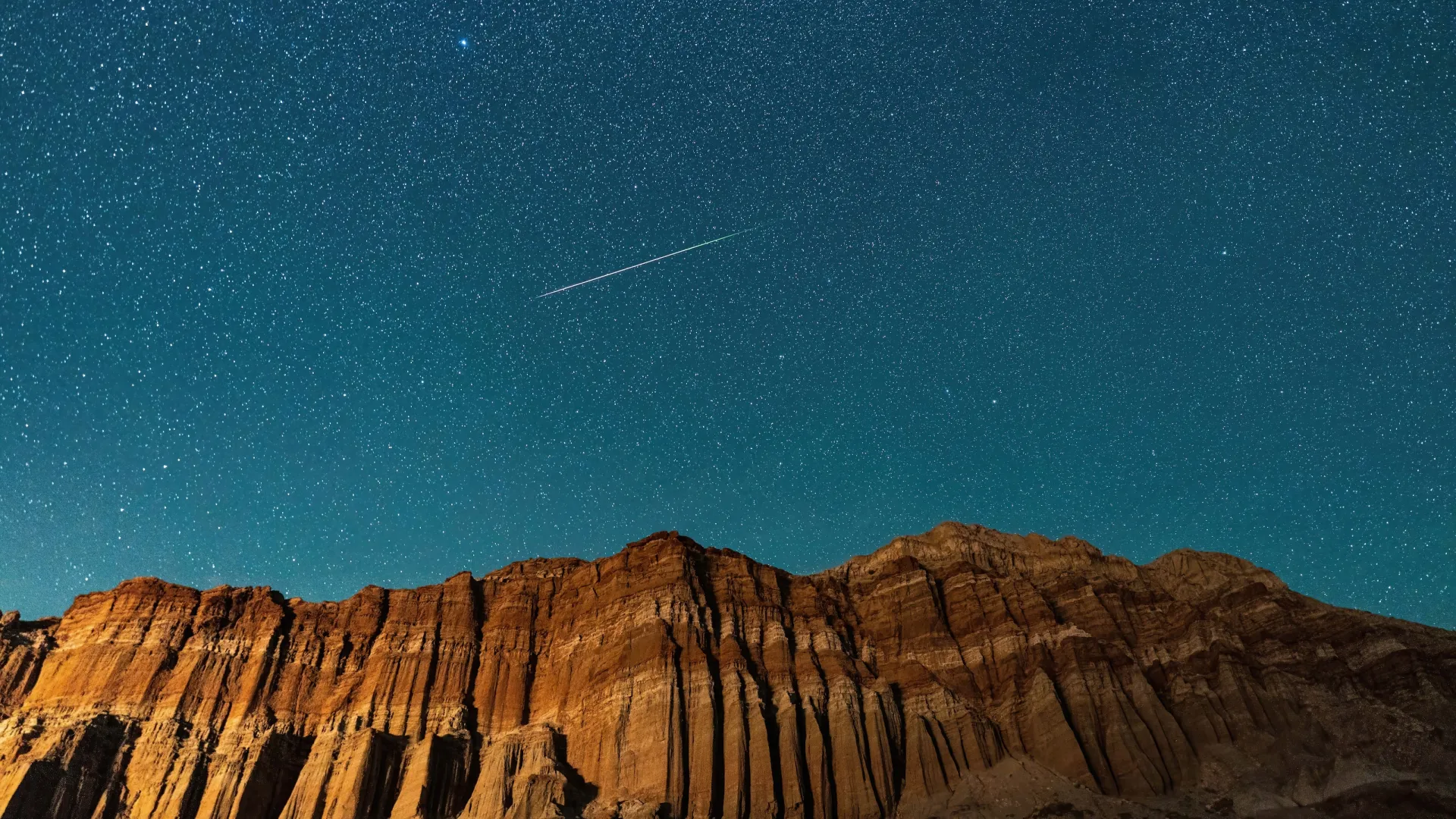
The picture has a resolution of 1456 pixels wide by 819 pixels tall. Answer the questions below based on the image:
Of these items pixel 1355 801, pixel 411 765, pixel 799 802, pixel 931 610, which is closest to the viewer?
pixel 1355 801

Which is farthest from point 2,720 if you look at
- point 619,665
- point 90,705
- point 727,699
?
point 727,699

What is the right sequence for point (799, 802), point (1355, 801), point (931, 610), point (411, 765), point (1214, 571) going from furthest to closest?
point (1214, 571)
point (931, 610)
point (411, 765)
point (799, 802)
point (1355, 801)

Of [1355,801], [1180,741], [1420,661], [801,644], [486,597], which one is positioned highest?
[486,597]

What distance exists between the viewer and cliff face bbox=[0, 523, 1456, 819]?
Result: 214ft

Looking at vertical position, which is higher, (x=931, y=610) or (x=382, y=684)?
(x=931, y=610)

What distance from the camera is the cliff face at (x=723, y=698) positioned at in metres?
65.1

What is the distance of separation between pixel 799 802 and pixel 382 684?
116 feet

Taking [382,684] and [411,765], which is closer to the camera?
[411,765]

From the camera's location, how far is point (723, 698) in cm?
7231

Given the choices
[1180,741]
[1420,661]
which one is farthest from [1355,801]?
[1420,661]

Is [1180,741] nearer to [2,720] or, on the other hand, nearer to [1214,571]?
[1214,571]

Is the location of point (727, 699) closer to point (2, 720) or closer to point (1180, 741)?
point (1180, 741)

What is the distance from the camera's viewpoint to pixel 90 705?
7344cm

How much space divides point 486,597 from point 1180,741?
57.4 m
